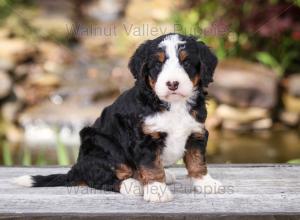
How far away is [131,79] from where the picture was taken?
10.8m

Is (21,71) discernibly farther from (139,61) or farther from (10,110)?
(139,61)

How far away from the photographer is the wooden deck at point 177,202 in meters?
3.05

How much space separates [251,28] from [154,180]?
8.38 m

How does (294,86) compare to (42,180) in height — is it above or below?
above

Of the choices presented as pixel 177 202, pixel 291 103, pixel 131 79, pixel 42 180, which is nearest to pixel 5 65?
pixel 131 79

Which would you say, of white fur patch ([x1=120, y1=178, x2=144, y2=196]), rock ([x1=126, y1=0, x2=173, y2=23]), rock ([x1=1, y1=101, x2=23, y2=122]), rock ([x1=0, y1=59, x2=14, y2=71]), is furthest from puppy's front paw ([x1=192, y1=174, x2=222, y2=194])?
rock ([x1=126, y1=0, x2=173, y2=23])

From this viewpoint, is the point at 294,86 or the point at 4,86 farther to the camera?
the point at 294,86

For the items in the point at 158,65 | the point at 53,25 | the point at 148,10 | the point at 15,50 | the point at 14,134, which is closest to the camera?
the point at 158,65

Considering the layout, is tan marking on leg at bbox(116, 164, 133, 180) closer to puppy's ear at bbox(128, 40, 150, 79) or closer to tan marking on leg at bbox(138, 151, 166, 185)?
tan marking on leg at bbox(138, 151, 166, 185)

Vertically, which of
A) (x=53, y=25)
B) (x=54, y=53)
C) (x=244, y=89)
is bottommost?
(x=244, y=89)

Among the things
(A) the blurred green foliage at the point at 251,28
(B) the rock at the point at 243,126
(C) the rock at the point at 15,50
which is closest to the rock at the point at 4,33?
(C) the rock at the point at 15,50

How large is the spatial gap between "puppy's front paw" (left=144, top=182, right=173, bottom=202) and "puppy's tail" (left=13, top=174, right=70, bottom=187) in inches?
25.9

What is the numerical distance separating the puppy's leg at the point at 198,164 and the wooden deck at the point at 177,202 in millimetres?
64

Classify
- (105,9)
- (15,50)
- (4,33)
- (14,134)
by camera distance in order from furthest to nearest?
1. (105,9)
2. (4,33)
3. (15,50)
4. (14,134)
